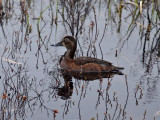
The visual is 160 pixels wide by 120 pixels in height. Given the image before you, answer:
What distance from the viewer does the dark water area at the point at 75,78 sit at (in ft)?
21.2

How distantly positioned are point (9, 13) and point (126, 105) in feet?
22.6

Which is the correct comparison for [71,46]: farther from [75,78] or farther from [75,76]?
[75,78]

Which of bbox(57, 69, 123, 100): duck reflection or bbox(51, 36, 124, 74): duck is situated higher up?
bbox(51, 36, 124, 74): duck

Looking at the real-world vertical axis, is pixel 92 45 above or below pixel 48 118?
above

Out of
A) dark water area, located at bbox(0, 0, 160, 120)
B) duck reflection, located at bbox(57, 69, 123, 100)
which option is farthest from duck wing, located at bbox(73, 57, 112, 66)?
dark water area, located at bbox(0, 0, 160, 120)

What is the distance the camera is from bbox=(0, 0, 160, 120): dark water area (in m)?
6.45

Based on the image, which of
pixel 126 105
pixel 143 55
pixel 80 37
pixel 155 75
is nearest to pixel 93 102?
pixel 126 105

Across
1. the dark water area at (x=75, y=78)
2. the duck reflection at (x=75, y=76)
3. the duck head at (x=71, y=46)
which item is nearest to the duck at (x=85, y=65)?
the duck head at (x=71, y=46)

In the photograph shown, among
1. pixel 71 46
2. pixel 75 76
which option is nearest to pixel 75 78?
pixel 75 76

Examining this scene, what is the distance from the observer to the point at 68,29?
1156 cm

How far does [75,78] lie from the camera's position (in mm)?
8367

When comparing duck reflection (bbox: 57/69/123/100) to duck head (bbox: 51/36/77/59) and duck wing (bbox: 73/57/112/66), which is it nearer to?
duck wing (bbox: 73/57/112/66)

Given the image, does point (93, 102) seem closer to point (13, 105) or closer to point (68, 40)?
point (13, 105)

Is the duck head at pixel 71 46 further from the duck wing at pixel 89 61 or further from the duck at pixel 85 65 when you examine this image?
the duck wing at pixel 89 61
